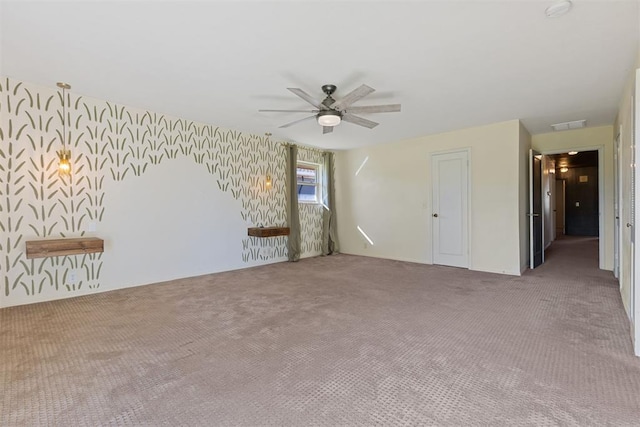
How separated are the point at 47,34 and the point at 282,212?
4.47m

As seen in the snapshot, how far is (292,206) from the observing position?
6.57 meters

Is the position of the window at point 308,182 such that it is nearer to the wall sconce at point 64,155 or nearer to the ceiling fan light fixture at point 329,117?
the ceiling fan light fixture at point 329,117

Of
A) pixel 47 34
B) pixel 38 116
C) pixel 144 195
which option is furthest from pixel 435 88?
pixel 38 116

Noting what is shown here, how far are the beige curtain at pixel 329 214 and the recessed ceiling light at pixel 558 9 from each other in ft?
17.8

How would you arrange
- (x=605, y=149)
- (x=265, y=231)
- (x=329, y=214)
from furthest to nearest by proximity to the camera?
(x=329, y=214)
(x=265, y=231)
(x=605, y=149)

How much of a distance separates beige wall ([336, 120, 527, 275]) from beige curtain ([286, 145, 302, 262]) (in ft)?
5.05

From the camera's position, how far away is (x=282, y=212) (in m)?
6.51

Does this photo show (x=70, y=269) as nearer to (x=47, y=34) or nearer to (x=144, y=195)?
(x=144, y=195)

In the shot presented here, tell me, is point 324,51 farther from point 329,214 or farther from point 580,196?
point 580,196

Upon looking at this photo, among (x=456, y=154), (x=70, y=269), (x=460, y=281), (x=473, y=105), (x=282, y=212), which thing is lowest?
(x=460, y=281)

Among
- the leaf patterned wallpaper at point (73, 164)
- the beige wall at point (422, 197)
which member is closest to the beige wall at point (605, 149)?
the beige wall at point (422, 197)

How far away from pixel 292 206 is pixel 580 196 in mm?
10724

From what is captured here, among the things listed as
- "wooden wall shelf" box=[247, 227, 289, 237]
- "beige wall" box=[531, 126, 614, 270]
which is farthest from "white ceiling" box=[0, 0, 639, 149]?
"wooden wall shelf" box=[247, 227, 289, 237]

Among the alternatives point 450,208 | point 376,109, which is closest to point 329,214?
point 450,208
